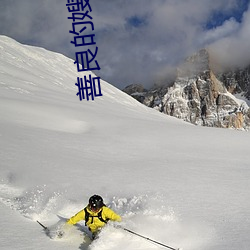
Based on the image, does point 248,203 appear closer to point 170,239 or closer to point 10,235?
point 170,239

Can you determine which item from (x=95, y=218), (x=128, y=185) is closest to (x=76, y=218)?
(x=95, y=218)

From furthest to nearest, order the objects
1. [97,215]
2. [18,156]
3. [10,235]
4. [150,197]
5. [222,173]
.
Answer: [18,156] < [222,173] < [150,197] < [97,215] < [10,235]

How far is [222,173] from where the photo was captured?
9289 millimetres

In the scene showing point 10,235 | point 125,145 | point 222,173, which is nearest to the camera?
point 10,235

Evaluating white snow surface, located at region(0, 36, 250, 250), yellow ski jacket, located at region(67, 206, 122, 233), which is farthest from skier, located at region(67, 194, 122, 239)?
white snow surface, located at region(0, 36, 250, 250)

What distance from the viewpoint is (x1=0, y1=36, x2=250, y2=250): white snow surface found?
550 cm

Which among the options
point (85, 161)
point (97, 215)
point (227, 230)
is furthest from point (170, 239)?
point (85, 161)

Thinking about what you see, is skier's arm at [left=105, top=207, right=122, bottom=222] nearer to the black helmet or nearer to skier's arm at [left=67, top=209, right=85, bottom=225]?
the black helmet

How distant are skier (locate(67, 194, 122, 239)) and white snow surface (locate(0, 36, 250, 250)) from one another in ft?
0.79

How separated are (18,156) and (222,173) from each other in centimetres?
670

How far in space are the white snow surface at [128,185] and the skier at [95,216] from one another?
0.24 metres

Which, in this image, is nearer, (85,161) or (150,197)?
(150,197)

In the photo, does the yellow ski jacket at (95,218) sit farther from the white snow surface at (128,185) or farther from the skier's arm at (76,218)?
the white snow surface at (128,185)

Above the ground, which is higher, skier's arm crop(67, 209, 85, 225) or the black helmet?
the black helmet
